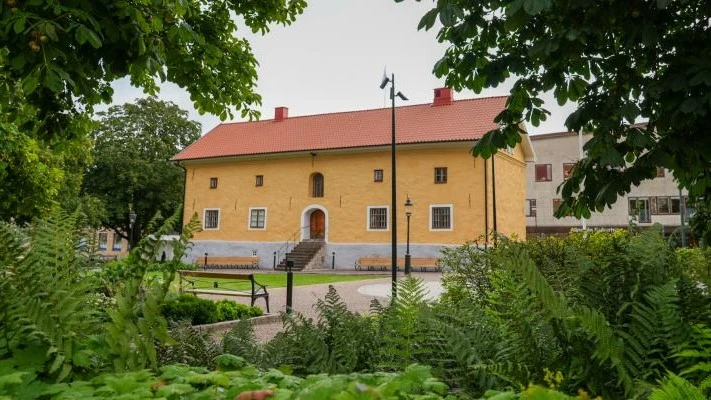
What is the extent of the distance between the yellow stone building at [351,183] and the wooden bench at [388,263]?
34 cm

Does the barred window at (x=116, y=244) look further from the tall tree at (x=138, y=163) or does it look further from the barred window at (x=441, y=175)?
the barred window at (x=441, y=175)

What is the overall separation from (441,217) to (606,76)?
25.7 meters

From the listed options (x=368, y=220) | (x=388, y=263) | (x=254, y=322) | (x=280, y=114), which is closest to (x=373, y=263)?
(x=388, y=263)

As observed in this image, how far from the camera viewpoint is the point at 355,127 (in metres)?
33.7

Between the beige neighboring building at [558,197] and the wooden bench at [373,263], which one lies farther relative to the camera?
the beige neighboring building at [558,197]

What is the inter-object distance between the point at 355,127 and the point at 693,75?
3083 centimetres

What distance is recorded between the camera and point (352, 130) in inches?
1315

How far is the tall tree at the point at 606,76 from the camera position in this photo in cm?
327

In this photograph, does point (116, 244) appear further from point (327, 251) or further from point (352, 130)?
point (352, 130)

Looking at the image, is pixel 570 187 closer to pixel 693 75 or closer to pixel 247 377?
pixel 693 75

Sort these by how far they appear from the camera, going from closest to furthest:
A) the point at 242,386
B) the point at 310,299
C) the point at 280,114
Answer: the point at 242,386 → the point at 310,299 → the point at 280,114

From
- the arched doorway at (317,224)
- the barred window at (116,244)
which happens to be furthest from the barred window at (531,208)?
the barred window at (116,244)

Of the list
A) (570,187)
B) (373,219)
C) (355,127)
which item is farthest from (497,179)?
(570,187)

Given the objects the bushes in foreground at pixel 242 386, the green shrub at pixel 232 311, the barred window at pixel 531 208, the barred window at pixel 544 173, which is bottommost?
the green shrub at pixel 232 311
